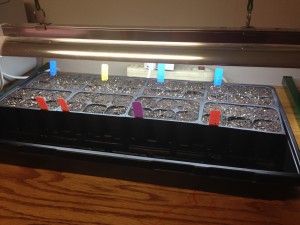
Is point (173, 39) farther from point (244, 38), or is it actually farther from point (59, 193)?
point (59, 193)

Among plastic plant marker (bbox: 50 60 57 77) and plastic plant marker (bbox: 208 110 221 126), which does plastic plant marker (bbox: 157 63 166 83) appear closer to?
plastic plant marker (bbox: 208 110 221 126)

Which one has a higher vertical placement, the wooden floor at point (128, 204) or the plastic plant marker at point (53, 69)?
the plastic plant marker at point (53, 69)

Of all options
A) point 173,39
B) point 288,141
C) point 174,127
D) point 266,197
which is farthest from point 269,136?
point 173,39

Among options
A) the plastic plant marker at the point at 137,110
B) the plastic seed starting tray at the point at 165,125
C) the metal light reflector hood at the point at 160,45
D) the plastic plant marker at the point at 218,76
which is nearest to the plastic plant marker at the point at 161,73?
the plastic seed starting tray at the point at 165,125

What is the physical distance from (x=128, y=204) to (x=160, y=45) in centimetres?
53

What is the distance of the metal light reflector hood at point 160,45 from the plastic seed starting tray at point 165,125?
1.14ft

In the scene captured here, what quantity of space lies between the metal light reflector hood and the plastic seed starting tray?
1.14 ft

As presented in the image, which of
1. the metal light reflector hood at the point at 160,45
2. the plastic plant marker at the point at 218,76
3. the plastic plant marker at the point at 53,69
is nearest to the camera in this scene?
the metal light reflector hood at the point at 160,45

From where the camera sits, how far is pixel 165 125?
112 cm

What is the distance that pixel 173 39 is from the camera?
837 mm

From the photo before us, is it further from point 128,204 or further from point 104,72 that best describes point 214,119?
point 104,72

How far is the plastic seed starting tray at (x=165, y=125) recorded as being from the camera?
1033 millimetres

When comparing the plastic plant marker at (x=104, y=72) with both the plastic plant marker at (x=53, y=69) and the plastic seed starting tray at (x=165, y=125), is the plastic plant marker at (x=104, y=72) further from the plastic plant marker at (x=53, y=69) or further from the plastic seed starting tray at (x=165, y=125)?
the plastic plant marker at (x=53, y=69)

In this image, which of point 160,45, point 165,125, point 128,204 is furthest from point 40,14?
point 128,204
